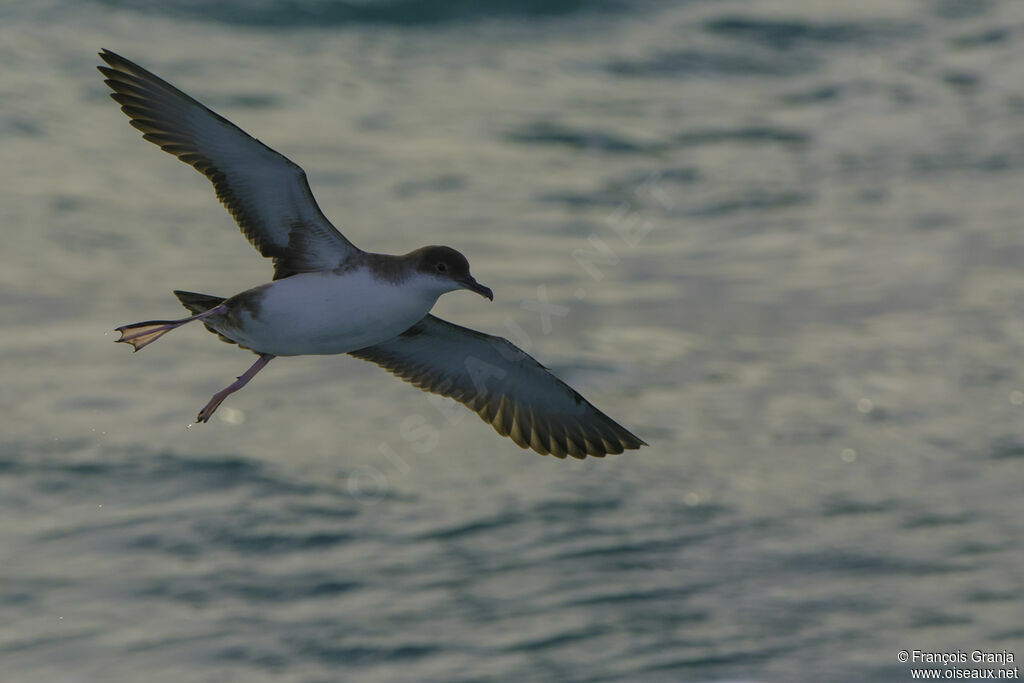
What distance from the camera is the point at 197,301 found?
12.1m

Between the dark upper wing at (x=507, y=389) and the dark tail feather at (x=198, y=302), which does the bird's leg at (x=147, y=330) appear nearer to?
the dark tail feather at (x=198, y=302)

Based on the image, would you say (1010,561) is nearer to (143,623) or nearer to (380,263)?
(143,623)

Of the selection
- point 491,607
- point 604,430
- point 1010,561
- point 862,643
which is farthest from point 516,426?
point 1010,561

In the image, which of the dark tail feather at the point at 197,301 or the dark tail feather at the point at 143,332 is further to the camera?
the dark tail feather at the point at 197,301

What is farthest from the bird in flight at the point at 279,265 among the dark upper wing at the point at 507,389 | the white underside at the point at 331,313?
the dark upper wing at the point at 507,389

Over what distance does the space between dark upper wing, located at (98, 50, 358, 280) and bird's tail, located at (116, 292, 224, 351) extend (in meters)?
0.66

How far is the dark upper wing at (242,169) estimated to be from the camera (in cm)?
1158

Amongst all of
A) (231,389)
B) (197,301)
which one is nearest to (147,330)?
(197,301)

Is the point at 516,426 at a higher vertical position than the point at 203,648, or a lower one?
higher

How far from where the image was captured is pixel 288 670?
70750mm

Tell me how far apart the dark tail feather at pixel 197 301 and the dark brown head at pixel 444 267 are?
1862 mm

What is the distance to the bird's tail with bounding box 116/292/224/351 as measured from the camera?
11.4 m

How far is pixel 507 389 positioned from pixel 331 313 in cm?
382

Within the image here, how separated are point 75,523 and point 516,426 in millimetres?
66874
